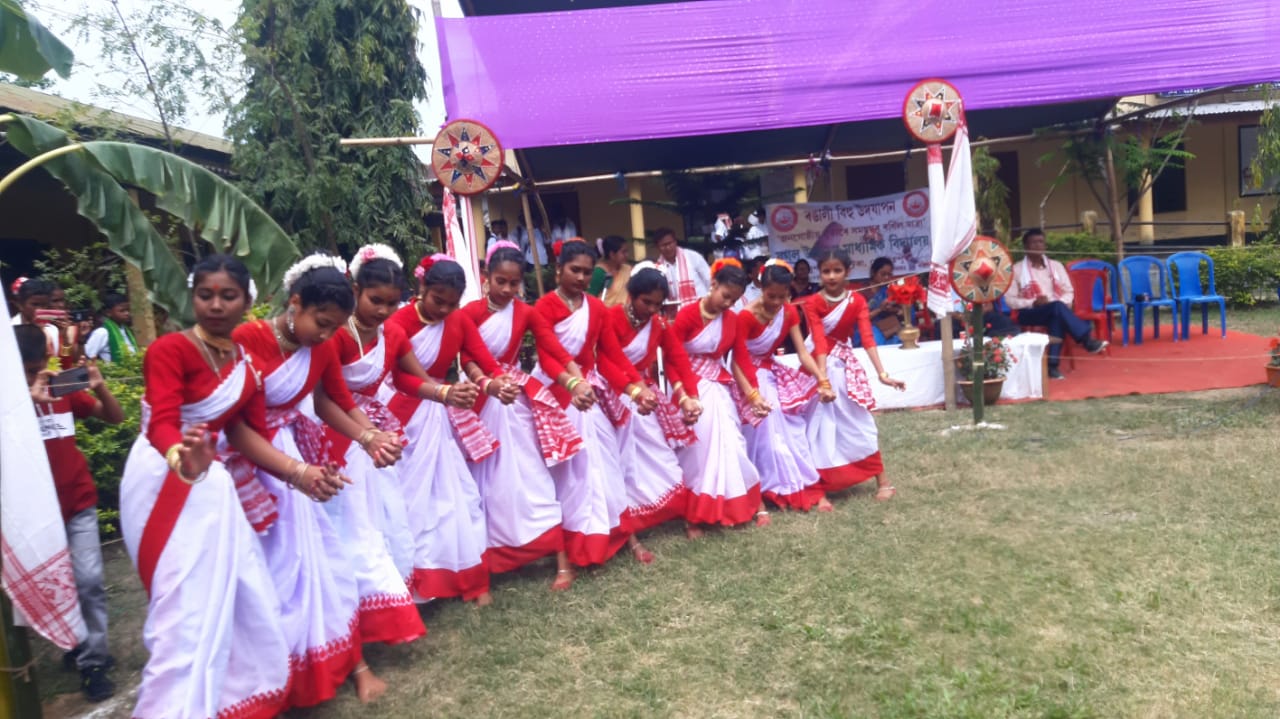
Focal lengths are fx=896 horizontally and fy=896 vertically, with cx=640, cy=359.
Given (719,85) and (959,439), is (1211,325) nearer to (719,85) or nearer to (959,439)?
(959,439)

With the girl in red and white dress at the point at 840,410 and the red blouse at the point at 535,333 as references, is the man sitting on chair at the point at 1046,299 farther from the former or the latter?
the red blouse at the point at 535,333

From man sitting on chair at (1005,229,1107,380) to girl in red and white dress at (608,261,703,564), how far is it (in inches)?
247

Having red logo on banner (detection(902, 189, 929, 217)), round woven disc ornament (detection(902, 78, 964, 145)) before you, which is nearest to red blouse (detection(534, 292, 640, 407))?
round woven disc ornament (detection(902, 78, 964, 145))

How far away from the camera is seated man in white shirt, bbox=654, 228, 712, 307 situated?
9.07 metres

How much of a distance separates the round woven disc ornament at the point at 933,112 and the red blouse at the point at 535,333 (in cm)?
450

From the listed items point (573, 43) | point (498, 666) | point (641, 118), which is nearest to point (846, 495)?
point (498, 666)

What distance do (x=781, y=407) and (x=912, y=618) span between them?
2.09 metres

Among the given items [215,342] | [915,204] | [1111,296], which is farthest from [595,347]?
[1111,296]

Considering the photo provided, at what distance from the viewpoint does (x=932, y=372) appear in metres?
8.78

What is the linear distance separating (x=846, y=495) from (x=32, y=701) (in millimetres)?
4535

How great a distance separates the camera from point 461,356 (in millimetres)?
4492

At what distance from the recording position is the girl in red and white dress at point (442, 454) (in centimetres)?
430

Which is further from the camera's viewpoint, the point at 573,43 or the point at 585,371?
the point at 573,43

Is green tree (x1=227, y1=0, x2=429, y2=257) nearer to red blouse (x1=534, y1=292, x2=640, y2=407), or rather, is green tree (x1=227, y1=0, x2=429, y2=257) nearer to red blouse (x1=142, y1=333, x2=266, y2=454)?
red blouse (x1=534, y1=292, x2=640, y2=407)
